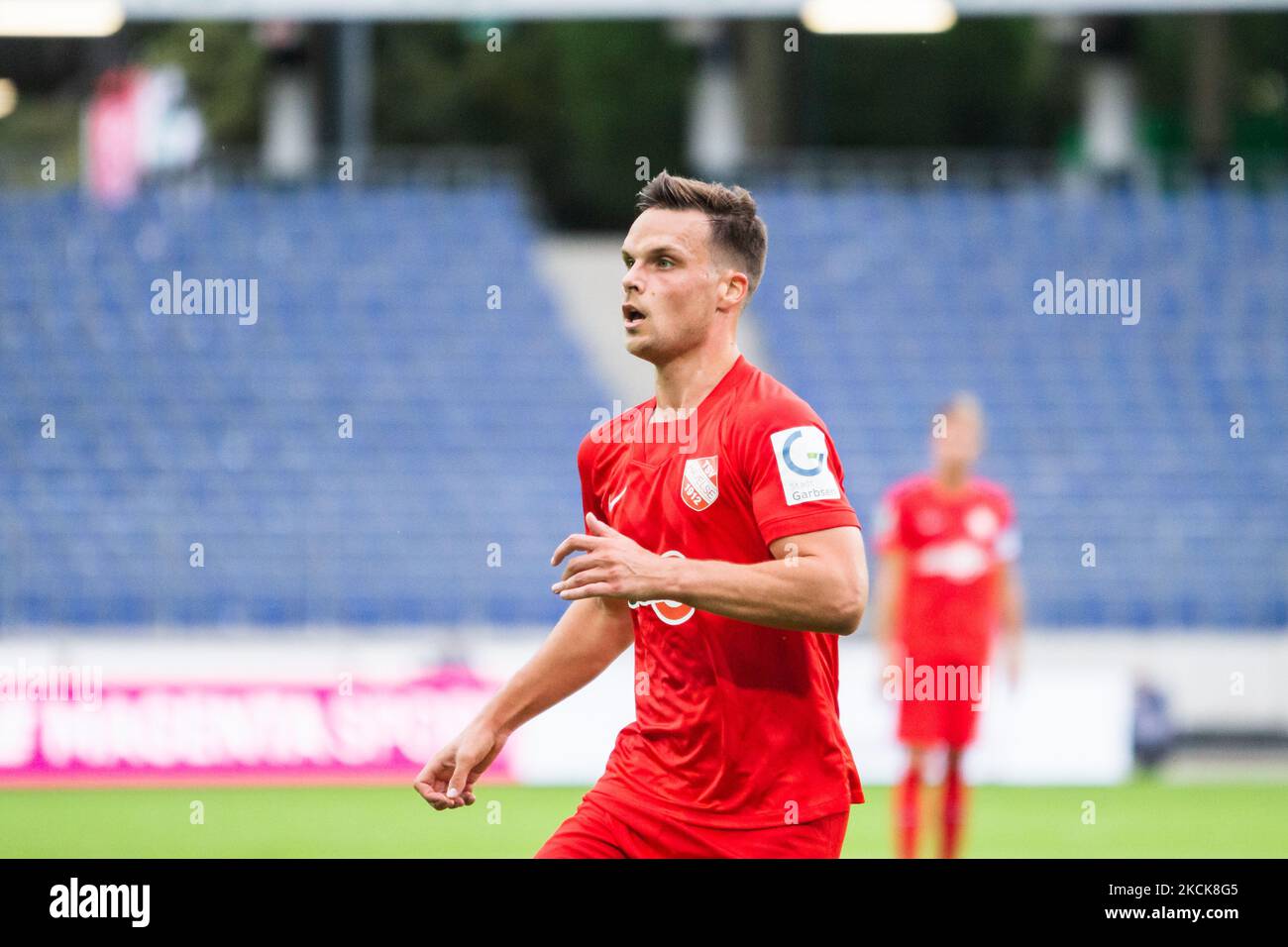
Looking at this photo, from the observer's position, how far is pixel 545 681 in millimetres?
4293

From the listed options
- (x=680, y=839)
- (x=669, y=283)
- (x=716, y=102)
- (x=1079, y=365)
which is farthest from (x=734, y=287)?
(x=716, y=102)

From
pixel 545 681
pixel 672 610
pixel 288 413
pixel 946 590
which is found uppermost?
pixel 288 413

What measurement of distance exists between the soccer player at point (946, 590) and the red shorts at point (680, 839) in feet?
14.0

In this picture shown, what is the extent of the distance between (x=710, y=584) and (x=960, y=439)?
4.83 meters

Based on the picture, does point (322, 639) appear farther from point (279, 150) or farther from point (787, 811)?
point (787, 811)

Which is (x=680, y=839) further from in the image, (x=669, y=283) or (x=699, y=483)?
(x=669, y=283)

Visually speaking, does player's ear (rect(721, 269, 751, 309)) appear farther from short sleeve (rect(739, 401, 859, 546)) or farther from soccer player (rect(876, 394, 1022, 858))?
soccer player (rect(876, 394, 1022, 858))

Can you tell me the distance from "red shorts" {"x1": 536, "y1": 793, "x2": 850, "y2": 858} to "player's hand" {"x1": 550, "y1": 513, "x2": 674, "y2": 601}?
0.61 m

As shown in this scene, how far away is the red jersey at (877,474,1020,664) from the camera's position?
8398 mm

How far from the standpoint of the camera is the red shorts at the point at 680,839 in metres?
3.92

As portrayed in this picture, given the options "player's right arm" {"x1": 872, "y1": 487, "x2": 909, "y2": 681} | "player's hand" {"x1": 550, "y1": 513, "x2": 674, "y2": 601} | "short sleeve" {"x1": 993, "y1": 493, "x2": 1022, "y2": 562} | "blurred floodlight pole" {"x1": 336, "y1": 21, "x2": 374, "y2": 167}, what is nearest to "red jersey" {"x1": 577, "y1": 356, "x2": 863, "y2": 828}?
"player's hand" {"x1": 550, "y1": 513, "x2": 674, "y2": 601}

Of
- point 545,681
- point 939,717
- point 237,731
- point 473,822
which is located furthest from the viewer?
point 237,731
